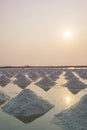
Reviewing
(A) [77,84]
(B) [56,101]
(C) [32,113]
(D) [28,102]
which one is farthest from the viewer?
(A) [77,84]

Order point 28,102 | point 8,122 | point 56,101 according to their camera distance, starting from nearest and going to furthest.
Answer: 1. point 8,122
2. point 28,102
3. point 56,101

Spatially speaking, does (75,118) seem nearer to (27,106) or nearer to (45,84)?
(27,106)

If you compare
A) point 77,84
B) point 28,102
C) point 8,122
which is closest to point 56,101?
point 28,102

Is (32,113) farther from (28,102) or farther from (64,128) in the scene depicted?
(64,128)

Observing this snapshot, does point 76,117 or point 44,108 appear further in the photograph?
point 44,108

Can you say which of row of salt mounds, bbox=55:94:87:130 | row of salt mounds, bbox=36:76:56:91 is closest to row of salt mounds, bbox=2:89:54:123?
row of salt mounds, bbox=55:94:87:130

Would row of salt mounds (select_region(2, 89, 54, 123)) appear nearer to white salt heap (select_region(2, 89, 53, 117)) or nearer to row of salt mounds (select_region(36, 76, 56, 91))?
white salt heap (select_region(2, 89, 53, 117))

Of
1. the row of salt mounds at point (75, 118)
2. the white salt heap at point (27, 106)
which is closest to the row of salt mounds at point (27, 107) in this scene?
the white salt heap at point (27, 106)
